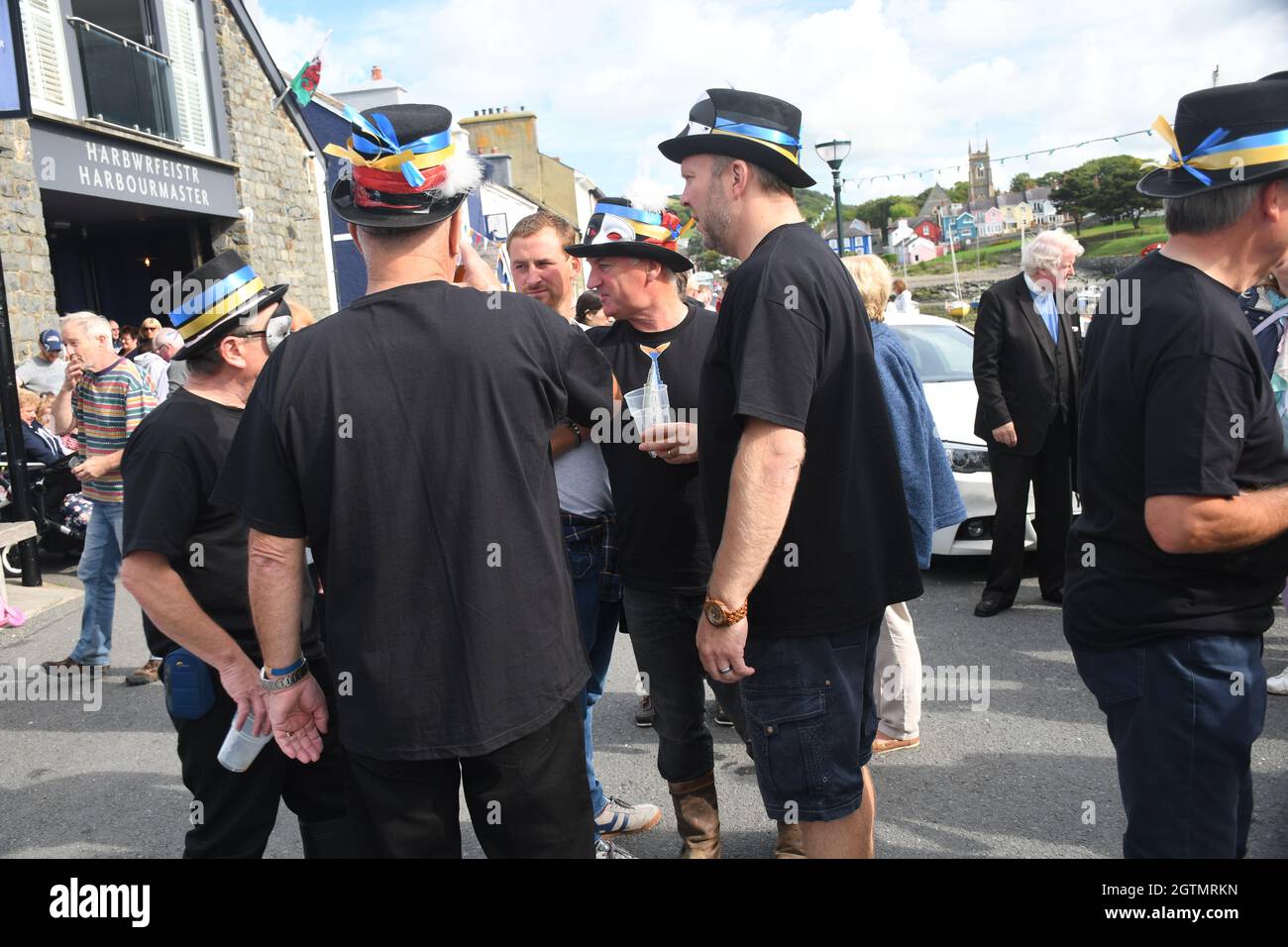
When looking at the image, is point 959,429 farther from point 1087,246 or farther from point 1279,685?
point 1087,246

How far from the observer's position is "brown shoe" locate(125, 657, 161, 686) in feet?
18.1

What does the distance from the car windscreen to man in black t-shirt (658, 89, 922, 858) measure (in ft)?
17.5

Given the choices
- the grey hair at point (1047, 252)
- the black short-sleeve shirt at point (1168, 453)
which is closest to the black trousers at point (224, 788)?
the black short-sleeve shirt at point (1168, 453)

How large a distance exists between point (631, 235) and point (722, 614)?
60.2 inches

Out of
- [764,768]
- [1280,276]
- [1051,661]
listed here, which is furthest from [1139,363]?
[1051,661]

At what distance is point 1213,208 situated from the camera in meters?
2.01

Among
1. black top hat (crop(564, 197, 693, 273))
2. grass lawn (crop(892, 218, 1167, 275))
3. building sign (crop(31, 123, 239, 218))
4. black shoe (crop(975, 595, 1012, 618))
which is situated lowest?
black shoe (crop(975, 595, 1012, 618))

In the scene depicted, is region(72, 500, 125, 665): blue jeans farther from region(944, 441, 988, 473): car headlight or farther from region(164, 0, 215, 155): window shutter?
region(164, 0, 215, 155): window shutter

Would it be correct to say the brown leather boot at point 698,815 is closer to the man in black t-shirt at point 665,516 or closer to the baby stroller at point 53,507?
the man in black t-shirt at point 665,516

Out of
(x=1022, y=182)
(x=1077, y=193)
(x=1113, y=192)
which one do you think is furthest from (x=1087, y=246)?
(x=1022, y=182)

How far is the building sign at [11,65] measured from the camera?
6777 millimetres

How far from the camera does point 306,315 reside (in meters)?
4.18

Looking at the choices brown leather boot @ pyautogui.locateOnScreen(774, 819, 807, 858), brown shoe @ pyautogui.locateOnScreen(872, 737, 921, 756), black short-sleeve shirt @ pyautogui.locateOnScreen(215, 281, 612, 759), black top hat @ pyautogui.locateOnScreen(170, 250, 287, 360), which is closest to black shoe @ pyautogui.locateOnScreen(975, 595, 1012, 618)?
brown shoe @ pyautogui.locateOnScreen(872, 737, 921, 756)

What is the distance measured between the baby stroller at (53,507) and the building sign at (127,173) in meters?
4.03
